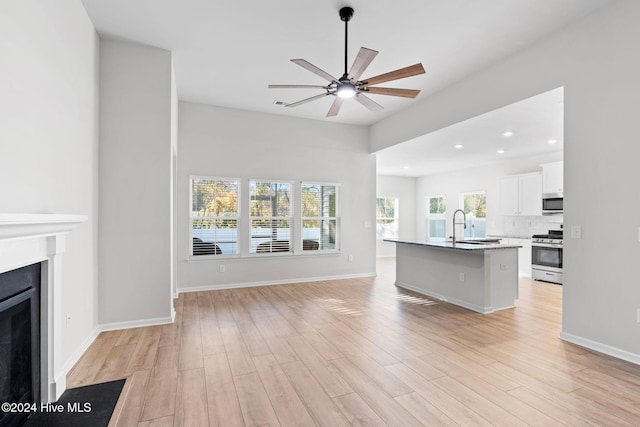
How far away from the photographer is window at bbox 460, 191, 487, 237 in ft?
29.5

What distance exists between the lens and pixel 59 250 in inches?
88.2

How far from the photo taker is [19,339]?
195 centimetres

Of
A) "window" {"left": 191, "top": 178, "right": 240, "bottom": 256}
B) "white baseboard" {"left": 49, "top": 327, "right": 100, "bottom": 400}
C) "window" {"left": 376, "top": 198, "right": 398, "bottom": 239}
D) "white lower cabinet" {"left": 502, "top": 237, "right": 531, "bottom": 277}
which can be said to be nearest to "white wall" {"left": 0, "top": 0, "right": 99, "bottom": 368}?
"white baseboard" {"left": 49, "top": 327, "right": 100, "bottom": 400}

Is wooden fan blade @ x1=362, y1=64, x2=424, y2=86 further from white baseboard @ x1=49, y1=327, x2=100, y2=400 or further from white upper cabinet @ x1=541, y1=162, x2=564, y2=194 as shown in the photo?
white upper cabinet @ x1=541, y1=162, x2=564, y2=194

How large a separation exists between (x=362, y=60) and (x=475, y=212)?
7786mm

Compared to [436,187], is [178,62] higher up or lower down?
higher up

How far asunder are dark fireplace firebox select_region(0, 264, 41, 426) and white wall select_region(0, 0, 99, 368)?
1.39ft

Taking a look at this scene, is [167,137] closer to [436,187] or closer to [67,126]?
[67,126]

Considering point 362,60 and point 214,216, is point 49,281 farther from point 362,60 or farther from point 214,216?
point 214,216

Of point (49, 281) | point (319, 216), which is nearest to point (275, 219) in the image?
point (319, 216)

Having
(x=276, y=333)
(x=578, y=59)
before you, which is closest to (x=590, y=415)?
(x=276, y=333)

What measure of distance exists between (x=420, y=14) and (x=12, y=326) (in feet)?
12.9

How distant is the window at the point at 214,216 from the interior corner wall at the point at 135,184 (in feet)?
5.59

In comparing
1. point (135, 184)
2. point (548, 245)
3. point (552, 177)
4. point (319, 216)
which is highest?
point (552, 177)
